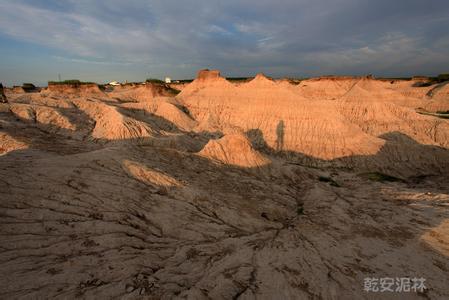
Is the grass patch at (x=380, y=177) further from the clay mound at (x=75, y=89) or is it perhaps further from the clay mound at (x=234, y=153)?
the clay mound at (x=75, y=89)

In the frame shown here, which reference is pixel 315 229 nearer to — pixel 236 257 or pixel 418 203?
pixel 236 257

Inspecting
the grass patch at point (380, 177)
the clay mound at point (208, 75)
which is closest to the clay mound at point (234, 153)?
the grass patch at point (380, 177)

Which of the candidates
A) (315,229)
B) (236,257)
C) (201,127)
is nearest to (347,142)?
(201,127)

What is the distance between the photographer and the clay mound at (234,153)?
2291 centimetres

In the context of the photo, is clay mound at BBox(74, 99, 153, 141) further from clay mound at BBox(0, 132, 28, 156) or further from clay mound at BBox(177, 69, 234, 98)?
clay mound at BBox(177, 69, 234, 98)

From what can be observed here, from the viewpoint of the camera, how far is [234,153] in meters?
23.4

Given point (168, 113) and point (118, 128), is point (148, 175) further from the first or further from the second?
point (168, 113)

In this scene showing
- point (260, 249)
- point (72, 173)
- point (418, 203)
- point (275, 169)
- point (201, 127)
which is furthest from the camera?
point (201, 127)

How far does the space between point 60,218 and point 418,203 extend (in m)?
20.2

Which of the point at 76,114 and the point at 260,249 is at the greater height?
the point at 76,114

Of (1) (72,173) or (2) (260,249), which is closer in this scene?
(2) (260,249)

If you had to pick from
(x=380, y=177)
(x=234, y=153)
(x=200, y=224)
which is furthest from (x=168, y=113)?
(x=200, y=224)

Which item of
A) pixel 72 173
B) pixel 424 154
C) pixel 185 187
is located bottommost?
pixel 424 154

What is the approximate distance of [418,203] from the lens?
18078mm
